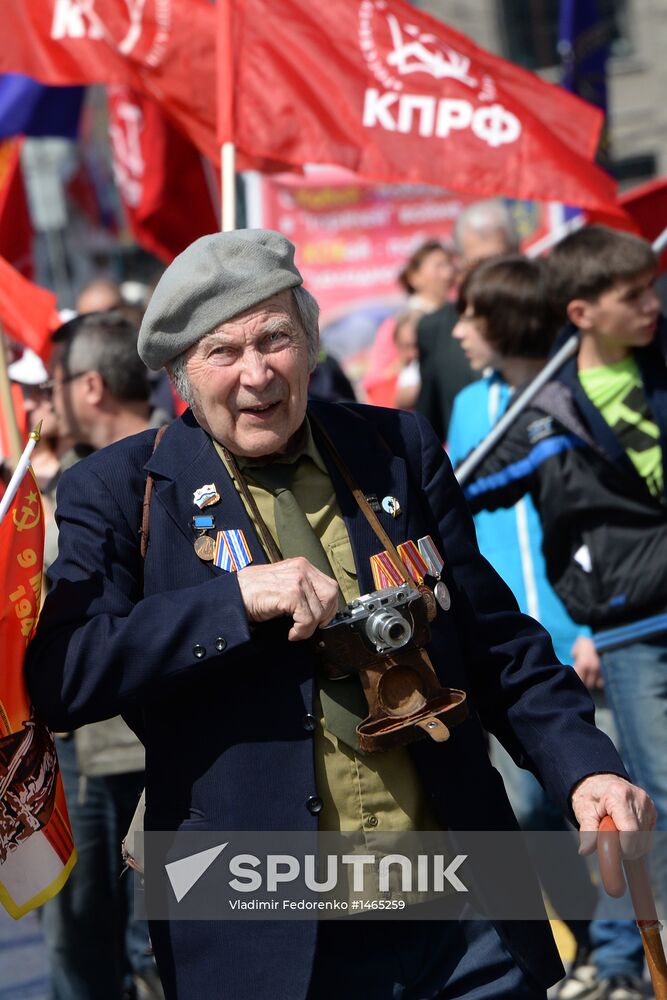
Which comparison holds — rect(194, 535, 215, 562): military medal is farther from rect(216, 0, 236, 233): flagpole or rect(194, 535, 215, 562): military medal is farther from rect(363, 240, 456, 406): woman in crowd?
rect(363, 240, 456, 406): woman in crowd

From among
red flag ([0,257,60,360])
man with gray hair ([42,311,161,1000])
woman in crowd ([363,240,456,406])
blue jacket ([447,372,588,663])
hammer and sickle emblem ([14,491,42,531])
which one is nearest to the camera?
hammer and sickle emblem ([14,491,42,531])

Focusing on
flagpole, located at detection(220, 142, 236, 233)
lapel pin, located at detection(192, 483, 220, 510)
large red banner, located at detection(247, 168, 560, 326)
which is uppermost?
lapel pin, located at detection(192, 483, 220, 510)

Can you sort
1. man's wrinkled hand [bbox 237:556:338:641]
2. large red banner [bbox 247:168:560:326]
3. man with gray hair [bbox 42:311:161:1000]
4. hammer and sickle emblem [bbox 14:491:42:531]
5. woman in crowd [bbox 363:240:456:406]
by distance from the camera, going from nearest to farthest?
man's wrinkled hand [bbox 237:556:338:641], hammer and sickle emblem [bbox 14:491:42:531], man with gray hair [bbox 42:311:161:1000], woman in crowd [bbox 363:240:456:406], large red banner [bbox 247:168:560:326]

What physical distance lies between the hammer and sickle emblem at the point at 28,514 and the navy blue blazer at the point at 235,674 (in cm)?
18

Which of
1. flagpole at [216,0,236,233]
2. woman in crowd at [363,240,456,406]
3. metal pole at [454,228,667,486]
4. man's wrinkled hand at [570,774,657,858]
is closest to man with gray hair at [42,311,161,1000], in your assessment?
flagpole at [216,0,236,233]

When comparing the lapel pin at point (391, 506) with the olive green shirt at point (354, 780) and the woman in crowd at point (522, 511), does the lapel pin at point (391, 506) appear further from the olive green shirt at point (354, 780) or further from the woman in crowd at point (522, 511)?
the woman in crowd at point (522, 511)

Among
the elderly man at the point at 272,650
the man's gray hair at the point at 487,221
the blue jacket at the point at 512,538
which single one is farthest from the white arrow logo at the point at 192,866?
the man's gray hair at the point at 487,221

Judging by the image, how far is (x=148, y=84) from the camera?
5.91 metres

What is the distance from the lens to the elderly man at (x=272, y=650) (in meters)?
2.74

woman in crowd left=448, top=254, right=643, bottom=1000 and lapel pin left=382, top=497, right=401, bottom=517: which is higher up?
lapel pin left=382, top=497, right=401, bottom=517

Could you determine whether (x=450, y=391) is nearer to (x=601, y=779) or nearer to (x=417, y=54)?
(x=417, y=54)

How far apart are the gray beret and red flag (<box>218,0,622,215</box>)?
2781mm

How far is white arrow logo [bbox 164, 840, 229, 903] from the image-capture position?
2.81 meters

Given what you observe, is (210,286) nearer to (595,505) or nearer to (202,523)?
(202,523)
